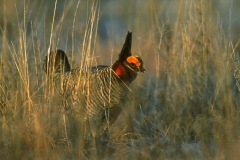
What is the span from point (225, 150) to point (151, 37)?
5.37 feet

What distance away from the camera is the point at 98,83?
5203 millimetres

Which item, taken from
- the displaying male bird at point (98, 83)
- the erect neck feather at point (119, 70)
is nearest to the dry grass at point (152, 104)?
the displaying male bird at point (98, 83)

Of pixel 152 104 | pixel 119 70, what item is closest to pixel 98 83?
pixel 119 70

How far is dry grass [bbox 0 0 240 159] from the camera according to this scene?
425 cm

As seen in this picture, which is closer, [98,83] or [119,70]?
[98,83]

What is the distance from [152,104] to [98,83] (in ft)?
1.53

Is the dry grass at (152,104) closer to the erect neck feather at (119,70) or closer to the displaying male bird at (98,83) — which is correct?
the displaying male bird at (98,83)

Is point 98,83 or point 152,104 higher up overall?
point 98,83

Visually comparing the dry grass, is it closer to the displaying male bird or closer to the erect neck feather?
the displaying male bird

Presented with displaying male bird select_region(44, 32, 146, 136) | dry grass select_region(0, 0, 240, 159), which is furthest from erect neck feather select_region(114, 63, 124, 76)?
dry grass select_region(0, 0, 240, 159)

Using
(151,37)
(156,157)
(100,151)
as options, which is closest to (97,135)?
(100,151)

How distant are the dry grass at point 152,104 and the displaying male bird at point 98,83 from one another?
0.09m

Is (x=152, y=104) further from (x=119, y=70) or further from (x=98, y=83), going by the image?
(x=98, y=83)

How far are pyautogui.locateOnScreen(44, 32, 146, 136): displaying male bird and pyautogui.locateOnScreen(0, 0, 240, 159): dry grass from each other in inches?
3.7
